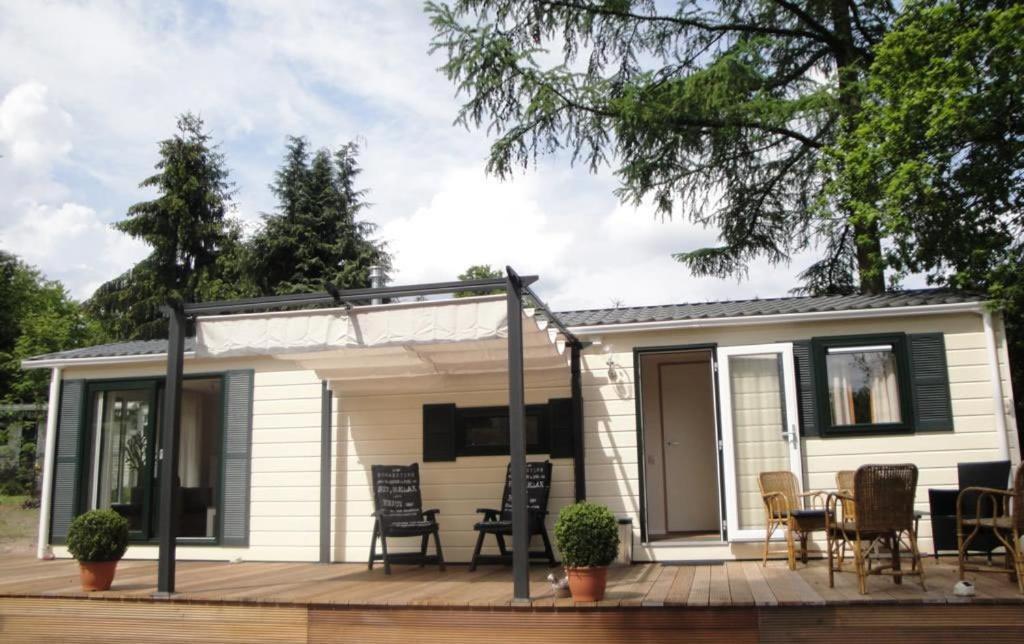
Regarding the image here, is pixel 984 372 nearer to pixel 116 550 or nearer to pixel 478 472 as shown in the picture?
pixel 478 472

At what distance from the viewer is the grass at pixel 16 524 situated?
1043 cm

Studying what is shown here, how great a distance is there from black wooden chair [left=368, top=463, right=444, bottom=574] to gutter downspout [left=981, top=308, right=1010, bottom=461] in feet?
15.4

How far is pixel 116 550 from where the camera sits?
6.06 metres

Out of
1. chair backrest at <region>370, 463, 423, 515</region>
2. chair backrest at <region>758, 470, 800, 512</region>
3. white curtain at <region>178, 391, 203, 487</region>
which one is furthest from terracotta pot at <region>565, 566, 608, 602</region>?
white curtain at <region>178, 391, 203, 487</region>

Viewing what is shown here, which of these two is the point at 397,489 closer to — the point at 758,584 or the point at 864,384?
the point at 758,584

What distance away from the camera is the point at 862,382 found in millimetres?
7008

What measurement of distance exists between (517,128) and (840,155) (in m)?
Answer: 4.52

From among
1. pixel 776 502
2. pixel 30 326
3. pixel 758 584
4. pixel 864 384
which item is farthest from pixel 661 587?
pixel 30 326

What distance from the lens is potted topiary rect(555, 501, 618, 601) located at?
4961mm

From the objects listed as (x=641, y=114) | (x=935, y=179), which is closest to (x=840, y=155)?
(x=935, y=179)

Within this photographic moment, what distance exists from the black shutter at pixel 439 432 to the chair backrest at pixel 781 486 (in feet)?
9.15

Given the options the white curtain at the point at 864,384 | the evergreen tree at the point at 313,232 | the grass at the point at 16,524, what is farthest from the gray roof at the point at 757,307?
the evergreen tree at the point at 313,232

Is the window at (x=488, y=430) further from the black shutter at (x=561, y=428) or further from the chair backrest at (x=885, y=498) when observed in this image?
the chair backrest at (x=885, y=498)

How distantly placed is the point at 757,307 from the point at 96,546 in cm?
572
